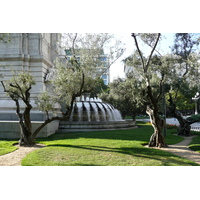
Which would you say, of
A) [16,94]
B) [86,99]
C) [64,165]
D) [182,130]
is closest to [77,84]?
[16,94]

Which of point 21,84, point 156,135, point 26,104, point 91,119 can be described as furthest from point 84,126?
point 156,135

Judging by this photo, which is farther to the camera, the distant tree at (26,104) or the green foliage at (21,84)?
the green foliage at (21,84)

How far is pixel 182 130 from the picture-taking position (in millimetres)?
15297

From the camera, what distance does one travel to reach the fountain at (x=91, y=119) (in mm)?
15539

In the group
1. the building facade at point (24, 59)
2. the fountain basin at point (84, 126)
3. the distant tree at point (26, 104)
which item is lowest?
the fountain basin at point (84, 126)

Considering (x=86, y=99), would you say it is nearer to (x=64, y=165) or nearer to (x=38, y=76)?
(x=38, y=76)

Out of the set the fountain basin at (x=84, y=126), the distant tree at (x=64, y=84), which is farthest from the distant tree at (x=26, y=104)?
the fountain basin at (x=84, y=126)

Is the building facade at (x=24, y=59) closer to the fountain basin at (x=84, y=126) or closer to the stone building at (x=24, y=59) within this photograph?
the stone building at (x=24, y=59)

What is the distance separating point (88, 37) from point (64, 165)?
28.2 feet

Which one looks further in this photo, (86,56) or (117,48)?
(117,48)

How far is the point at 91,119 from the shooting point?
59.9 ft

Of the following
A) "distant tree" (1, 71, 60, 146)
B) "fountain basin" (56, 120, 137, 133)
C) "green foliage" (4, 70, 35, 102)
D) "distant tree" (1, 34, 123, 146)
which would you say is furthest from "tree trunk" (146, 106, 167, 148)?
"green foliage" (4, 70, 35, 102)

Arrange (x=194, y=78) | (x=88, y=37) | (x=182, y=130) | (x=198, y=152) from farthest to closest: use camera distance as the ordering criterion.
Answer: (x=182, y=130) → (x=194, y=78) → (x=88, y=37) → (x=198, y=152)

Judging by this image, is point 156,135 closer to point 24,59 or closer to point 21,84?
point 21,84
